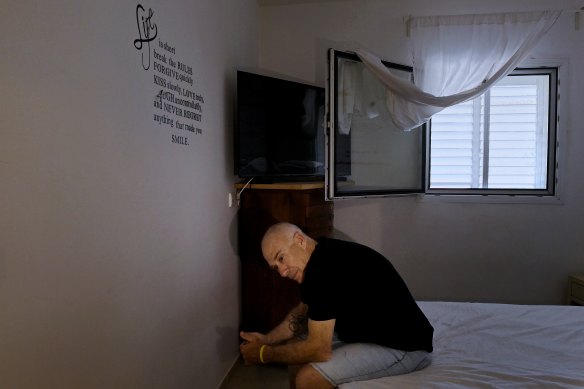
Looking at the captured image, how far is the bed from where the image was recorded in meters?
1.35

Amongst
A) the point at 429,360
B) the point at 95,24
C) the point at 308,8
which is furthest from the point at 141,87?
the point at 308,8

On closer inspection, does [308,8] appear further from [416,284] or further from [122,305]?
[122,305]

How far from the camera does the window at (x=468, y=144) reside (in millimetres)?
3002

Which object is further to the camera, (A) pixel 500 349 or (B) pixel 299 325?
(B) pixel 299 325

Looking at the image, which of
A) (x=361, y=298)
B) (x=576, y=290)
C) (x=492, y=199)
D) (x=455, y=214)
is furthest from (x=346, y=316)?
(x=576, y=290)

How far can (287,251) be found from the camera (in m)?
1.49

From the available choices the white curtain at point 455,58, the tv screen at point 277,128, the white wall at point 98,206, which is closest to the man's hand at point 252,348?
the white wall at point 98,206

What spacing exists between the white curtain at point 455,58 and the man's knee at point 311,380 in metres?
2.06

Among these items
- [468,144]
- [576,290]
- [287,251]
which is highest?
[468,144]

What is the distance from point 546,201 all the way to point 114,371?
311 cm

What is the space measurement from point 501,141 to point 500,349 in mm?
2024

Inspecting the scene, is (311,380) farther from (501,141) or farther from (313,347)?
(501,141)

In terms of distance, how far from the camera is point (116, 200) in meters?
1.28

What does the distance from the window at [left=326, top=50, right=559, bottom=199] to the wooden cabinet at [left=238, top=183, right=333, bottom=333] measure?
59cm
